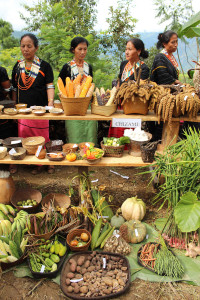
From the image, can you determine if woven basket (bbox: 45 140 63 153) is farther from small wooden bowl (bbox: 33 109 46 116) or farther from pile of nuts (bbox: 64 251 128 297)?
pile of nuts (bbox: 64 251 128 297)

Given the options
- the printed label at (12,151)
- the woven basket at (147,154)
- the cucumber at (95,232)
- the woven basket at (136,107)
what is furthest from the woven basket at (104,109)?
the cucumber at (95,232)

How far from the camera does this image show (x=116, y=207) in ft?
12.1

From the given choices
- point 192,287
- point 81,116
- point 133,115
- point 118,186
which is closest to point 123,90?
point 133,115

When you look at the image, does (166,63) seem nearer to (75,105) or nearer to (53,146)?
(75,105)

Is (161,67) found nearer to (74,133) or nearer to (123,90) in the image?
(123,90)

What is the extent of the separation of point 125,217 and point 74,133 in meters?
2.08

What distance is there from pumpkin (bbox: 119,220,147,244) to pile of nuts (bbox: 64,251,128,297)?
1.18ft

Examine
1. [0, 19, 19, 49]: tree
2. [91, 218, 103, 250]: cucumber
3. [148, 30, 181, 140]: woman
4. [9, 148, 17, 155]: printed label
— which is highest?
[0, 19, 19, 49]: tree

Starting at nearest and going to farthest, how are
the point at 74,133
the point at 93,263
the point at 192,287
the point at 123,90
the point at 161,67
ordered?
the point at 192,287 < the point at 93,263 < the point at 123,90 < the point at 161,67 < the point at 74,133

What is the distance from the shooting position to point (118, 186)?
4.32 meters

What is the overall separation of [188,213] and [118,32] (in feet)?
30.8

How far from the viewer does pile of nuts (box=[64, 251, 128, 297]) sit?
91.1 inches

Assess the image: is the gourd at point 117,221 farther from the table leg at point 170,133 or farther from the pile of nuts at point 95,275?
the table leg at point 170,133

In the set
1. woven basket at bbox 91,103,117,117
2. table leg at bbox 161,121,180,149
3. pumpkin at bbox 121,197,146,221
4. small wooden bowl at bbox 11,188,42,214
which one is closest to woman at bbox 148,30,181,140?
table leg at bbox 161,121,180,149
